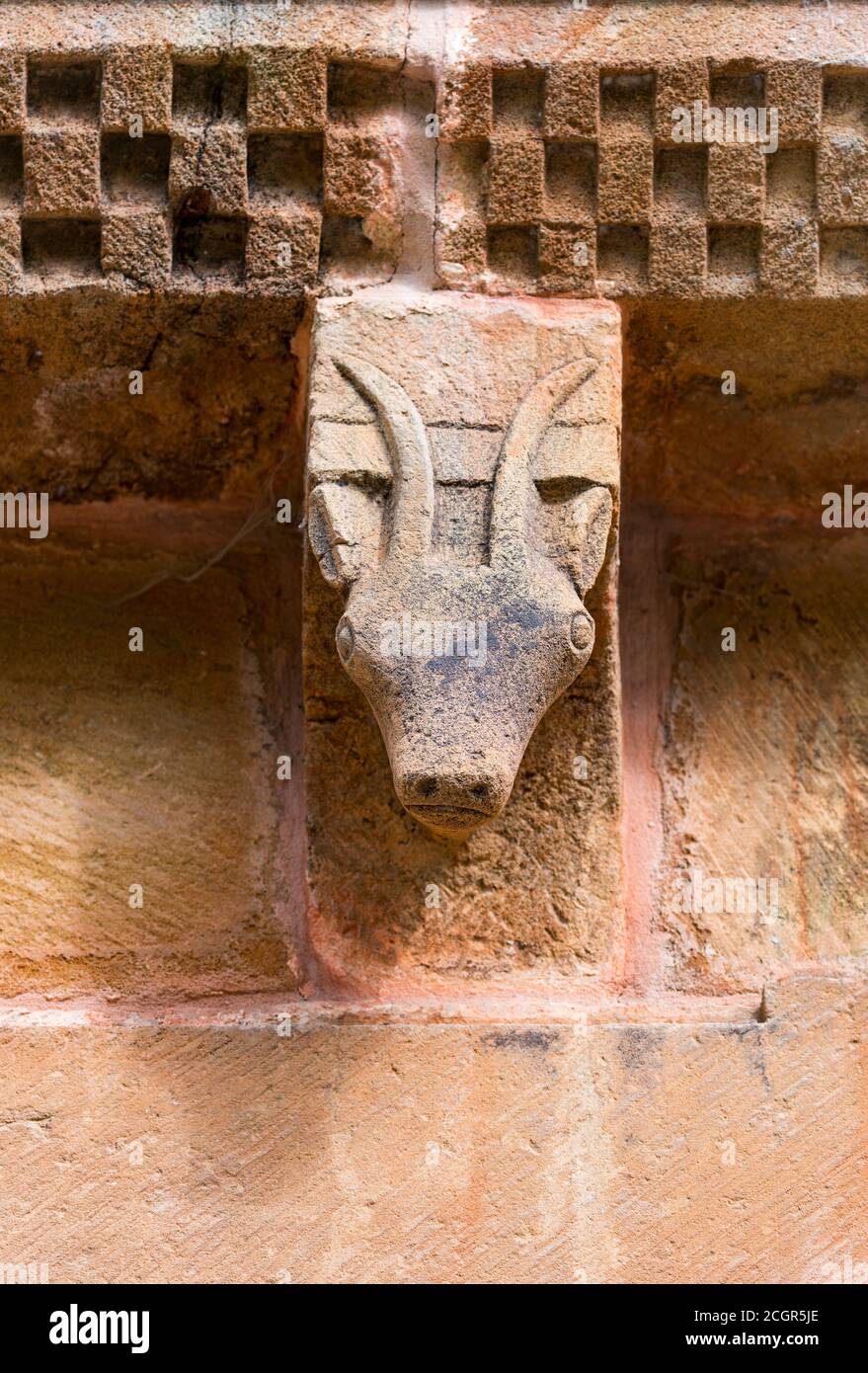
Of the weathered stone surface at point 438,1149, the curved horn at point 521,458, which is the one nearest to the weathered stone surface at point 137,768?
the weathered stone surface at point 438,1149

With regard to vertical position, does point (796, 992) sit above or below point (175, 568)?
below

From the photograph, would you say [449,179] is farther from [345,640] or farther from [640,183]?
[345,640]

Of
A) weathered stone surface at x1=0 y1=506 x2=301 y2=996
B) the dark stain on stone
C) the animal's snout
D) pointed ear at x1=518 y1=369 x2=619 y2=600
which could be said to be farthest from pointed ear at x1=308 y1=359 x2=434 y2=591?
the dark stain on stone

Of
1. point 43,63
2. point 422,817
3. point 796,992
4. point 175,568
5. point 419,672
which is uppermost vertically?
point 43,63

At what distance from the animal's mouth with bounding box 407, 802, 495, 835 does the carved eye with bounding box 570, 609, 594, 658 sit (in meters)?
0.27

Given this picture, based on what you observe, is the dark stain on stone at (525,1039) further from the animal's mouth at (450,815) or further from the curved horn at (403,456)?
the curved horn at (403,456)

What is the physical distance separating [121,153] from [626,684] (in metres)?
1.13

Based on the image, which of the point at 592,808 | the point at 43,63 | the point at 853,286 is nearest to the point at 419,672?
the point at 592,808

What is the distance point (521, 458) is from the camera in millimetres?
2664

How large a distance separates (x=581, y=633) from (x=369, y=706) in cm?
40

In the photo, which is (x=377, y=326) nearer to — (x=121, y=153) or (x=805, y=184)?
(x=121, y=153)

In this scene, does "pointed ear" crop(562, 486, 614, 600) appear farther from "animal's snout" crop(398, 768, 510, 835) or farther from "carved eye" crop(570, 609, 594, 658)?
"animal's snout" crop(398, 768, 510, 835)

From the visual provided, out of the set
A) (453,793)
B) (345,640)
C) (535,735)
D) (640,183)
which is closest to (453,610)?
(345,640)

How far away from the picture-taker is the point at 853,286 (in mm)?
2830
